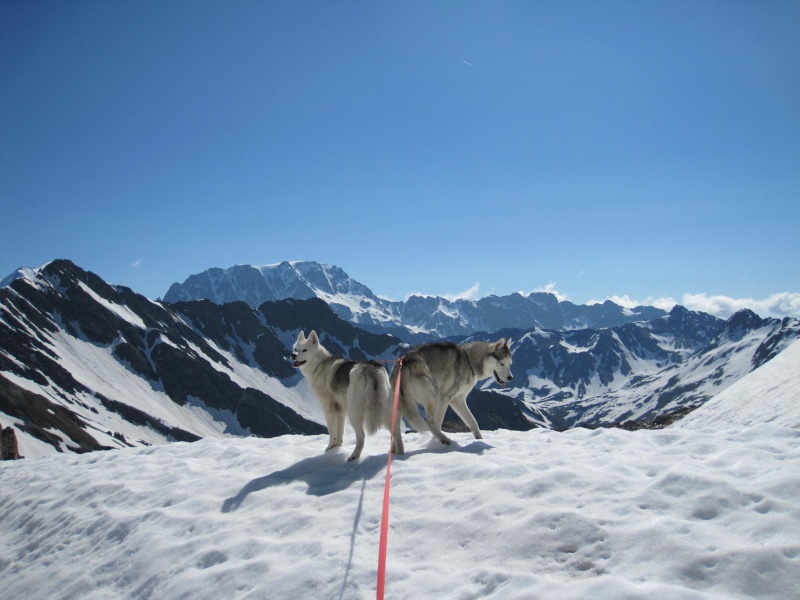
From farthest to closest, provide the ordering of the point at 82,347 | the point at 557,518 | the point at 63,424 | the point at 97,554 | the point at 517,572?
the point at 82,347, the point at 63,424, the point at 97,554, the point at 557,518, the point at 517,572

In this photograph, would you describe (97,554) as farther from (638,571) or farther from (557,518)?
(638,571)

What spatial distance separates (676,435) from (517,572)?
6542 mm

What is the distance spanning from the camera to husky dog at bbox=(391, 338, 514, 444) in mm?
11711

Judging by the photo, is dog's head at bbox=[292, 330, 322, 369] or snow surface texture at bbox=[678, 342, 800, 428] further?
snow surface texture at bbox=[678, 342, 800, 428]

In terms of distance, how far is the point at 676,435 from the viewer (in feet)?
33.7

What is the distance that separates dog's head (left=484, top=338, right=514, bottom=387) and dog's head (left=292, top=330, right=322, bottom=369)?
482 centimetres

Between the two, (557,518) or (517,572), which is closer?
(517,572)

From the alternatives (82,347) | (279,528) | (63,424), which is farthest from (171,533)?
(82,347)

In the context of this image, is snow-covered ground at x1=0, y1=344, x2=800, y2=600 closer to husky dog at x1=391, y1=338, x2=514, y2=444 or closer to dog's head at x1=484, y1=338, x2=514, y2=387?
husky dog at x1=391, y1=338, x2=514, y2=444

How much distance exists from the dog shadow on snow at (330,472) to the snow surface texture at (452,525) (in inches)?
2.4

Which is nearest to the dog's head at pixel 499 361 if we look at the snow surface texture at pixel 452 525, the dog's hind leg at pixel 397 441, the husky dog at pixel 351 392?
the snow surface texture at pixel 452 525

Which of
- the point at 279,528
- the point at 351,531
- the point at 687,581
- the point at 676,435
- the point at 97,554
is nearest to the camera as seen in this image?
the point at 687,581

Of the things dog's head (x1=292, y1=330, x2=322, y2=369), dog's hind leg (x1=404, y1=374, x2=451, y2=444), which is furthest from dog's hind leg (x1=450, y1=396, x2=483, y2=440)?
dog's head (x1=292, y1=330, x2=322, y2=369)

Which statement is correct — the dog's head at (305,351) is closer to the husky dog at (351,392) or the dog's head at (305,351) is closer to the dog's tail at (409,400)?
the husky dog at (351,392)
